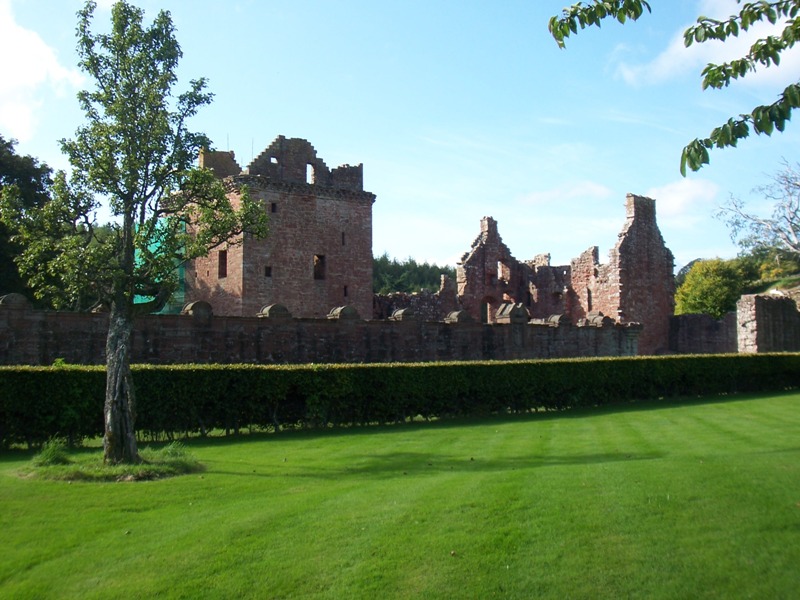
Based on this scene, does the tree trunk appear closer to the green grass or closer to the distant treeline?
the green grass

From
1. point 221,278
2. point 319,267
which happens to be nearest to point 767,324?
point 319,267

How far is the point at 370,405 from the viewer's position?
16.2m

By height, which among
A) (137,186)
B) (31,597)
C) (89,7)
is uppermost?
(89,7)

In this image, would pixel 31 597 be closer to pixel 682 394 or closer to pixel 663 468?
pixel 663 468

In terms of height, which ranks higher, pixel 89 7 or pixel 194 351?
pixel 89 7

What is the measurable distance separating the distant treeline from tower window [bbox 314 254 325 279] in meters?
25.6

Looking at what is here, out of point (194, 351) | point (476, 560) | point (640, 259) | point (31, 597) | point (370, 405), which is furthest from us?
point (640, 259)

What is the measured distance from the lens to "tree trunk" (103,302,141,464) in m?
10.3

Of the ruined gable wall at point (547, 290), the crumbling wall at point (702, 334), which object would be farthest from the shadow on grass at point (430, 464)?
the ruined gable wall at point (547, 290)

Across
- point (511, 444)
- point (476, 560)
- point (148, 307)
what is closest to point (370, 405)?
point (511, 444)

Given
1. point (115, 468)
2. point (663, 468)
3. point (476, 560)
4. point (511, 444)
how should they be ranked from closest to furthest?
1. point (476, 560)
2. point (663, 468)
3. point (115, 468)
4. point (511, 444)

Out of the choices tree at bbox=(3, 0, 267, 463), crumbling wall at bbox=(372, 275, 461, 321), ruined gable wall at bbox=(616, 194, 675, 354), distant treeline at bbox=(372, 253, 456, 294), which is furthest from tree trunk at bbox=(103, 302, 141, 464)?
distant treeline at bbox=(372, 253, 456, 294)

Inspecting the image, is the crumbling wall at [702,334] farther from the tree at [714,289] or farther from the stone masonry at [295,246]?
the tree at [714,289]

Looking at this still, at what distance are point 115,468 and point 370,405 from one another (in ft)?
23.2
